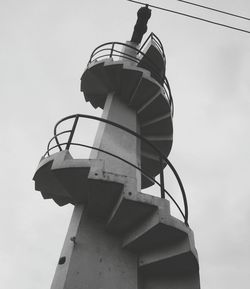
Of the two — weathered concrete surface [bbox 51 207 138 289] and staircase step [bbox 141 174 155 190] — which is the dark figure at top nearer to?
staircase step [bbox 141 174 155 190]

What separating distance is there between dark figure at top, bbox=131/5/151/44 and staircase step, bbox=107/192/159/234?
404 inches

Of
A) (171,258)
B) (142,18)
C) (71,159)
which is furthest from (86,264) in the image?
(142,18)

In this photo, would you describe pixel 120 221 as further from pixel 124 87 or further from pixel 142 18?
pixel 142 18

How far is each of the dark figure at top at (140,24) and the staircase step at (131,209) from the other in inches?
404

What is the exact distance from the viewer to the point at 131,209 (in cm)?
466

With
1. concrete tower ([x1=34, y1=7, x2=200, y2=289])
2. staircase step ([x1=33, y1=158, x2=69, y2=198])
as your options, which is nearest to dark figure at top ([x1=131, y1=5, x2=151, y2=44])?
concrete tower ([x1=34, y1=7, x2=200, y2=289])

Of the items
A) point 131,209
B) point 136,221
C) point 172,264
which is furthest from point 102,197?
point 172,264

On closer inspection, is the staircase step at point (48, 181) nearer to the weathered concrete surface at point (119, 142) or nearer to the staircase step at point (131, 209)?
the weathered concrete surface at point (119, 142)

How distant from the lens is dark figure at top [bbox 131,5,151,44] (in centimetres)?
1342

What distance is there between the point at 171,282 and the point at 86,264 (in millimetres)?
1417

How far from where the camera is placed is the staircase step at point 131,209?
14.9 ft

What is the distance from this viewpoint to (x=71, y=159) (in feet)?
16.9

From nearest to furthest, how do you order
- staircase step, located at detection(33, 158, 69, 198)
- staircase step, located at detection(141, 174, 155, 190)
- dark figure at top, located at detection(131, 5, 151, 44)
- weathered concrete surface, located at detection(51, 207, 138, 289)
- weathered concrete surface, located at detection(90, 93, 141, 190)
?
weathered concrete surface, located at detection(51, 207, 138, 289), staircase step, located at detection(33, 158, 69, 198), weathered concrete surface, located at detection(90, 93, 141, 190), staircase step, located at detection(141, 174, 155, 190), dark figure at top, located at detection(131, 5, 151, 44)

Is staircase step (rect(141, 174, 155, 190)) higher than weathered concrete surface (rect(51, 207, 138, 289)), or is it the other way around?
staircase step (rect(141, 174, 155, 190))
